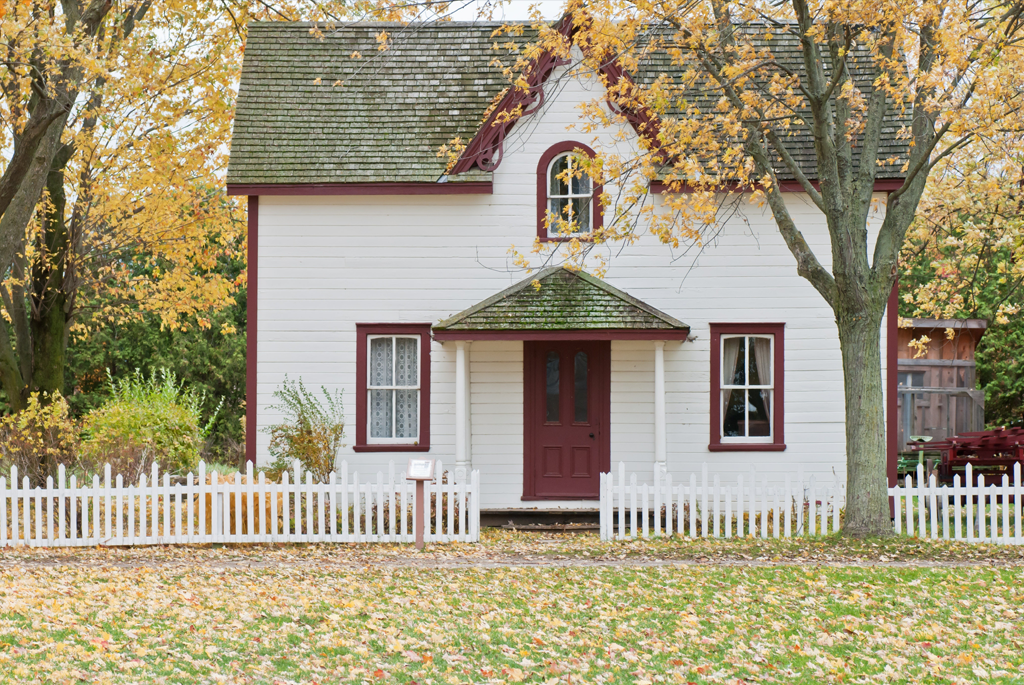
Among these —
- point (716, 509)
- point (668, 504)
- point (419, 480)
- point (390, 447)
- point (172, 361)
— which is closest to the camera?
point (419, 480)

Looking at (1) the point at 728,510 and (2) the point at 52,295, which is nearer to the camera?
(1) the point at 728,510

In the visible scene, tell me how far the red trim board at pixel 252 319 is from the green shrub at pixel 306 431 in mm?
307

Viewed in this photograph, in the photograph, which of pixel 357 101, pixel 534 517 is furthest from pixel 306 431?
pixel 357 101

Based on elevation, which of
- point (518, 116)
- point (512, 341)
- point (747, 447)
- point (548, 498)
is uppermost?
point (518, 116)

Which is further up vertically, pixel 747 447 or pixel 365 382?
pixel 365 382

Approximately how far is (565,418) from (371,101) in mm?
6029

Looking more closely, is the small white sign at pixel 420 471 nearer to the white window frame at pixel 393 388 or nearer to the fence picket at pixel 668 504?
the white window frame at pixel 393 388

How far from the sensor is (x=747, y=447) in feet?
51.2

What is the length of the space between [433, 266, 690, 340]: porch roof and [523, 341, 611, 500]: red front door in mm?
897

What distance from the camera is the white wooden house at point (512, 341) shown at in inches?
615

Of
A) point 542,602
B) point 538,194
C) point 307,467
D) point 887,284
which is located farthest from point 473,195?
point 542,602

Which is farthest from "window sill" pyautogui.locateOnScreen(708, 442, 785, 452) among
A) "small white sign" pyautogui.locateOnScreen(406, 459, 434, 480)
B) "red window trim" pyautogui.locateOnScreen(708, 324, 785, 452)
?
"small white sign" pyautogui.locateOnScreen(406, 459, 434, 480)

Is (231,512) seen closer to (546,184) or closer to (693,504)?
(693,504)

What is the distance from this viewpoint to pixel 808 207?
15641 millimetres
